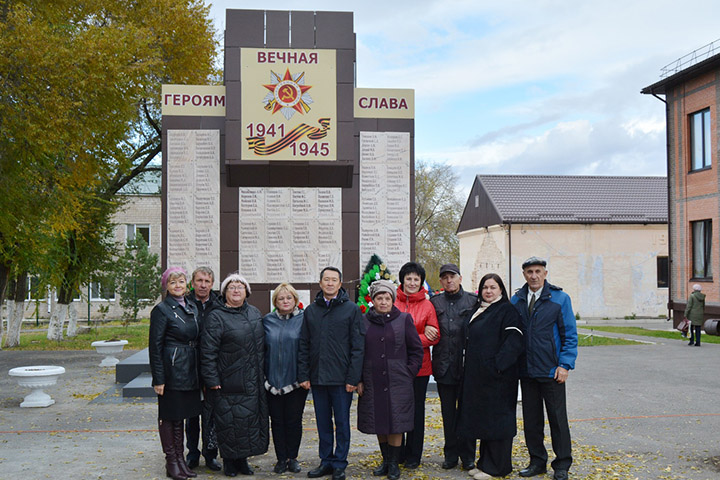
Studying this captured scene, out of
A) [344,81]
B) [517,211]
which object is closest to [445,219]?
[517,211]

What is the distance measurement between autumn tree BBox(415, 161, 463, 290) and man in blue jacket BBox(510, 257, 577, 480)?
35223mm

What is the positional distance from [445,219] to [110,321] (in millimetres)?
19466

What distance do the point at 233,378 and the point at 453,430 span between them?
6.31 feet

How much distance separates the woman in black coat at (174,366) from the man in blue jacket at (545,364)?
8.91 ft

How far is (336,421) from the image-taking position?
19.4 feet

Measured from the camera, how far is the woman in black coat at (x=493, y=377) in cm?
566

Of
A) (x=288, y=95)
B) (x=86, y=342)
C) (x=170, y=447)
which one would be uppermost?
(x=288, y=95)

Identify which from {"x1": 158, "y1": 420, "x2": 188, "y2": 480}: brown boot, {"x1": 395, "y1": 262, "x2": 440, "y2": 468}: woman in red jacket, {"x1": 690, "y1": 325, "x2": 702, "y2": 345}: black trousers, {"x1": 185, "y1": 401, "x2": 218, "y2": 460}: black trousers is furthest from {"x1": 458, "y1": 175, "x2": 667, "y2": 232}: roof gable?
{"x1": 158, "y1": 420, "x2": 188, "y2": 480}: brown boot

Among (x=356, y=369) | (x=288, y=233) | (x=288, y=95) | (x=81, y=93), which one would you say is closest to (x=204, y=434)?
(x=356, y=369)

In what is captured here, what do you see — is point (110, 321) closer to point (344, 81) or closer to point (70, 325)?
point (70, 325)

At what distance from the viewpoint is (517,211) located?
103 feet

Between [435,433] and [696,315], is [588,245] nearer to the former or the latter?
[696,315]

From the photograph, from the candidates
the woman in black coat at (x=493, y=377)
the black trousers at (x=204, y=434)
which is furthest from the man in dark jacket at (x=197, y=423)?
the woman in black coat at (x=493, y=377)

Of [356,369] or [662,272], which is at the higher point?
[662,272]
